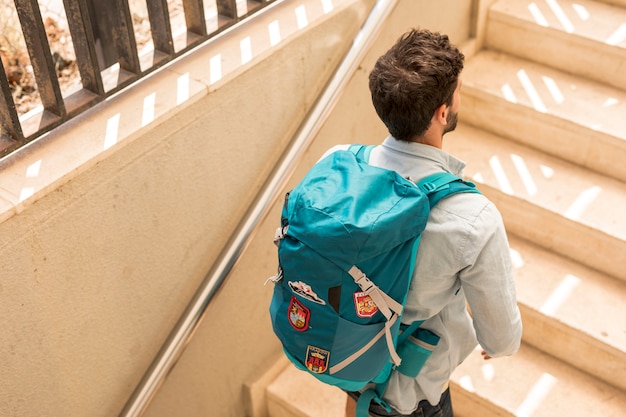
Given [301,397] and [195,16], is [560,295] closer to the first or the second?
[301,397]

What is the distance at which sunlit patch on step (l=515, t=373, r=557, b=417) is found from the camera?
259 centimetres

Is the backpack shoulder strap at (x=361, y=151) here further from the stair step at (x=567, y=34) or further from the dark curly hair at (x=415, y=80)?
the stair step at (x=567, y=34)

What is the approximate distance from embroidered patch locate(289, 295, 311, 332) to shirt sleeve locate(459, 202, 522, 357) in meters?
0.35

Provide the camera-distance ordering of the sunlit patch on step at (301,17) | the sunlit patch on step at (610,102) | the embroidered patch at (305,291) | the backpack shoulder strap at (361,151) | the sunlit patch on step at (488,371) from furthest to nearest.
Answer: the sunlit patch on step at (610,102), the sunlit patch on step at (488,371), the sunlit patch on step at (301,17), the backpack shoulder strap at (361,151), the embroidered patch at (305,291)

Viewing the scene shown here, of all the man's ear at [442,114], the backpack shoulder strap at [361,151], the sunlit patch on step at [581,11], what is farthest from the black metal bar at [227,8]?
the sunlit patch on step at [581,11]

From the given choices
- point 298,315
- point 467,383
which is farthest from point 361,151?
point 467,383

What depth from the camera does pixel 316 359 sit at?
178 centimetres

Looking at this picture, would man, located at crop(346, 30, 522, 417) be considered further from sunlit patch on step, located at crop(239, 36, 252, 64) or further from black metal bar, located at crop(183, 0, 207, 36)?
black metal bar, located at crop(183, 0, 207, 36)

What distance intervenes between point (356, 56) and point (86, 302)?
44.1 inches

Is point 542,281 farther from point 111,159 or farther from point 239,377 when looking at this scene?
point 111,159

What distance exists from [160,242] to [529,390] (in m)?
1.36

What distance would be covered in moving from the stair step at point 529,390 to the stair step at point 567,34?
1.23m

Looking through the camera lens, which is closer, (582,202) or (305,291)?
(305,291)

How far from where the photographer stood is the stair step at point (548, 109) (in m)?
3.02
